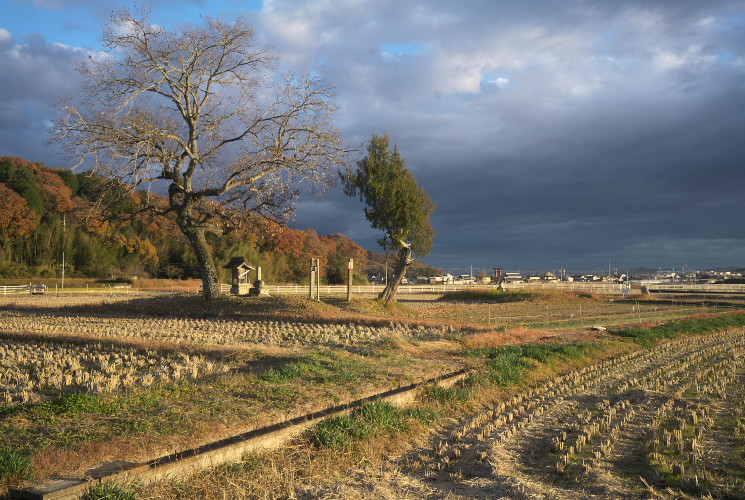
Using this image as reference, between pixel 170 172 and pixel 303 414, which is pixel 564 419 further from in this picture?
pixel 170 172

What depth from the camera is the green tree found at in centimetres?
2664

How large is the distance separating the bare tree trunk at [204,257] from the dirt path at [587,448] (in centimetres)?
1618

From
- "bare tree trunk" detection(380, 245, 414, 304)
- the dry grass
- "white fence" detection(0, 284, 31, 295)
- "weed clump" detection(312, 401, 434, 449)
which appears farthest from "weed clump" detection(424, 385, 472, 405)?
"white fence" detection(0, 284, 31, 295)

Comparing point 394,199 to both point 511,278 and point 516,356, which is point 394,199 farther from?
point 511,278

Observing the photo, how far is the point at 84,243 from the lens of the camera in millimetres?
59031

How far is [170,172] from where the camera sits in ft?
74.0

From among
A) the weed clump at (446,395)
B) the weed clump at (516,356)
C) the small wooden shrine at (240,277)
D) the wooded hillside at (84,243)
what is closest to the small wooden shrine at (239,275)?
the small wooden shrine at (240,277)

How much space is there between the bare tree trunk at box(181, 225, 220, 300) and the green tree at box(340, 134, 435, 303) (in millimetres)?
7270

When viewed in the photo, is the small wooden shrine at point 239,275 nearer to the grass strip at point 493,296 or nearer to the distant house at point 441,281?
the grass strip at point 493,296

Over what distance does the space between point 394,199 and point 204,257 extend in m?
8.83

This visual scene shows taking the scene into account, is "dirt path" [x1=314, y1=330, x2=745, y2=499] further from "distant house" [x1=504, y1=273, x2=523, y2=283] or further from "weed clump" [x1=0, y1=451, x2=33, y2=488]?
"distant house" [x1=504, y1=273, x2=523, y2=283]

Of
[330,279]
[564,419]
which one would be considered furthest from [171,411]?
[330,279]

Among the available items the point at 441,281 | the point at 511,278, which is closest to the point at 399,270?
the point at 441,281

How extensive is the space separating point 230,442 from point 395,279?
73.5ft
